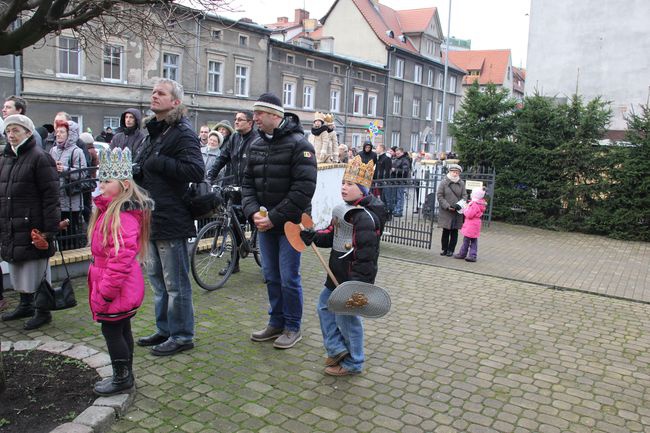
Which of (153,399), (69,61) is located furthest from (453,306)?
(69,61)

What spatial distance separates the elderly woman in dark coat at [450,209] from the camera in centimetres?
1003

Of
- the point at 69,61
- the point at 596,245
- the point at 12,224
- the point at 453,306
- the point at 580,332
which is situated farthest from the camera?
the point at 69,61

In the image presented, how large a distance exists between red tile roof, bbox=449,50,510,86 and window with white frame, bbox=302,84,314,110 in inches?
1798

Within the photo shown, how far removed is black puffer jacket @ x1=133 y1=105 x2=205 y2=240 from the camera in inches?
180

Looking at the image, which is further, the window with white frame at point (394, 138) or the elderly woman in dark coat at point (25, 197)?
the window with white frame at point (394, 138)

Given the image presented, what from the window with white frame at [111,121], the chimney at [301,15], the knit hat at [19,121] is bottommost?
the knit hat at [19,121]

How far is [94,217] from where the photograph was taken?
3.95 m

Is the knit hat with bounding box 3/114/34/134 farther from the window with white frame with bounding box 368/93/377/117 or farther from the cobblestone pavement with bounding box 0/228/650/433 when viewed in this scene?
the window with white frame with bounding box 368/93/377/117

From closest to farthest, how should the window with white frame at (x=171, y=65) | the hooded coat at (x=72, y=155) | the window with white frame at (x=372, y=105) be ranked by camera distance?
the hooded coat at (x=72, y=155) < the window with white frame at (x=171, y=65) < the window with white frame at (x=372, y=105)

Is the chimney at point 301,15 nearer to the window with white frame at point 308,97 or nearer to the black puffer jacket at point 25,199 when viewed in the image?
the window with white frame at point 308,97

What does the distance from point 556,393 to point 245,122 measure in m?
4.54

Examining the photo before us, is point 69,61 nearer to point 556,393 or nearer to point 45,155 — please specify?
point 45,155

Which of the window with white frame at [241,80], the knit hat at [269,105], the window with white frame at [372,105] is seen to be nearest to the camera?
A: the knit hat at [269,105]

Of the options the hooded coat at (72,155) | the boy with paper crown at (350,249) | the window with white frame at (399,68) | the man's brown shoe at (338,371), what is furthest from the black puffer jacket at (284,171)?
the window with white frame at (399,68)
